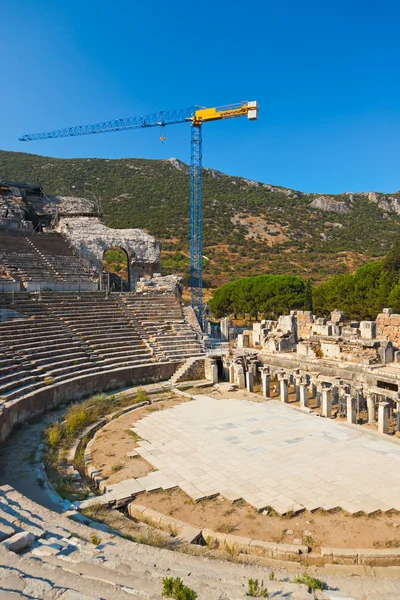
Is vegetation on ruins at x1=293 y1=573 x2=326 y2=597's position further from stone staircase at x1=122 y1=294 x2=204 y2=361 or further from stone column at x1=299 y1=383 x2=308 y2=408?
stone staircase at x1=122 y1=294 x2=204 y2=361

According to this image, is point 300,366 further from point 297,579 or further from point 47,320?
point 297,579

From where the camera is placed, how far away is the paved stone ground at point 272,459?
26.6 ft

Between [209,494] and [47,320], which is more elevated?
[47,320]

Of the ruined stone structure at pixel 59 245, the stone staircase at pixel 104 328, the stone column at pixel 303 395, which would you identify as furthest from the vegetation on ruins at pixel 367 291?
the stone staircase at pixel 104 328

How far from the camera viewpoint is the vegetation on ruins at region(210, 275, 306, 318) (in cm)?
3353

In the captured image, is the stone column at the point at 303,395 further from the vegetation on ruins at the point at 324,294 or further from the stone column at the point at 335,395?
Result: the vegetation on ruins at the point at 324,294

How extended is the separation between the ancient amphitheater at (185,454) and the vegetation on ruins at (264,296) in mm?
9490

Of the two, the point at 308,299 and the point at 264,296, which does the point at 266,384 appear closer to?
the point at 308,299

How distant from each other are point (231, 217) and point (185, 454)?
62927 millimetres

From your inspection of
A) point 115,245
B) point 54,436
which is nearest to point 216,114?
point 115,245

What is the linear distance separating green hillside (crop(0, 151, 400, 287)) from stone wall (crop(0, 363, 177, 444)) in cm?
3427

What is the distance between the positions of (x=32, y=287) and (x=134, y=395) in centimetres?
1043

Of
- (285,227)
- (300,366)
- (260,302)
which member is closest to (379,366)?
(300,366)

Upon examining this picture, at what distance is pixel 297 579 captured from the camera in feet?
16.9
